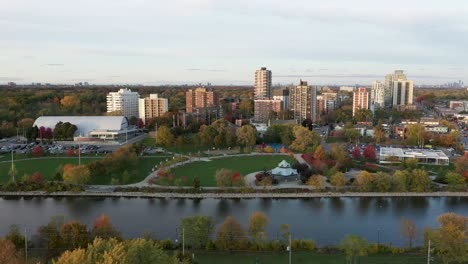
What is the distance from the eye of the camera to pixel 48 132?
1505 centimetres

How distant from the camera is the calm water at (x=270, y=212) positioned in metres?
6.89

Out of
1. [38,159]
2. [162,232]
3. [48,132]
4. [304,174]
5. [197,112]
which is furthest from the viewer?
[197,112]

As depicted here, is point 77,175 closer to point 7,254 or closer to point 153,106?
point 7,254

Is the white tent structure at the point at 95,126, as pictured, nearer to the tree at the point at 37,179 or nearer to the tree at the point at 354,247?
the tree at the point at 37,179

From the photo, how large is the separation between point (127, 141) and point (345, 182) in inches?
360

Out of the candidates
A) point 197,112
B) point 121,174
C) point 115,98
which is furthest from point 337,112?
point 121,174

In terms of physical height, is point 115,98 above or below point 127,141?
above

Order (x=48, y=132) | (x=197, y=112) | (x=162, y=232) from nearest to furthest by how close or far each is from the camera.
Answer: (x=162, y=232)
(x=48, y=132)
(x=197, y=112)

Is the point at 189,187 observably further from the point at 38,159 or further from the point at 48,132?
the point at 48,132

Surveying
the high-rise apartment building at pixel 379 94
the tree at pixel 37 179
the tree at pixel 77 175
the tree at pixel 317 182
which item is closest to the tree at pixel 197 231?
the tree at pixel 317 182

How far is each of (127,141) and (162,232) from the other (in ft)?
31.0

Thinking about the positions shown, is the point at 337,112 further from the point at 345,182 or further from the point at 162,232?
the point at 162,232

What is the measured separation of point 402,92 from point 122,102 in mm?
20849

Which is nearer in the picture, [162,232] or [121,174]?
[162,232]
